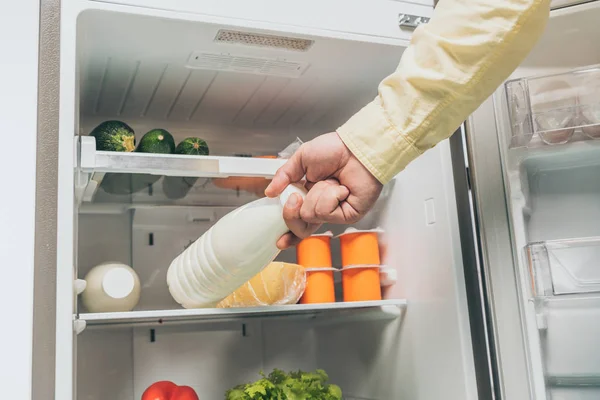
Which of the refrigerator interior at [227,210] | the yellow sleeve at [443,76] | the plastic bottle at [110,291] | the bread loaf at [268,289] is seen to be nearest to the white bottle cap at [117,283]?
the plastic bottle at [110,291]

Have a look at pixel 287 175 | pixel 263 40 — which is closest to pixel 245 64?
pixel 263 40

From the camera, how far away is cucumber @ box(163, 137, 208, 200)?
1396 millimetres

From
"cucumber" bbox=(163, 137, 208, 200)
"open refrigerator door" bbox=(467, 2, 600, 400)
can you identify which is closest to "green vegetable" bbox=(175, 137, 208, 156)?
"cucumber" bbox=(163, 137, 208, 200)

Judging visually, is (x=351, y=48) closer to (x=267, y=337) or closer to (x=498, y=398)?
(x=498, y=398)

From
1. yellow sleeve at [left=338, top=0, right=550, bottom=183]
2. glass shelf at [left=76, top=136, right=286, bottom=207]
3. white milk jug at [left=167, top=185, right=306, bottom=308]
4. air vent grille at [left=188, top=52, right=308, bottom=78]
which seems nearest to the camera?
yellow sleeve at [left=338, top=0, right=550, bottom=183]

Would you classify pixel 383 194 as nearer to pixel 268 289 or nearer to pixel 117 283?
pixel 268 289

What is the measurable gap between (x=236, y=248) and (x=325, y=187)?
0.18 meters

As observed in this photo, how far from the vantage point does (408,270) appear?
57.1 inches

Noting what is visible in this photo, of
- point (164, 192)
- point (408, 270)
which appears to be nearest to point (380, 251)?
point (408, 270)

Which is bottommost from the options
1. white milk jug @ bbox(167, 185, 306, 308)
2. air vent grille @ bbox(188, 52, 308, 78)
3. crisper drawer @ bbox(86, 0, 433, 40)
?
→ white milk jug @ bbox(167, 185, 306, 308)

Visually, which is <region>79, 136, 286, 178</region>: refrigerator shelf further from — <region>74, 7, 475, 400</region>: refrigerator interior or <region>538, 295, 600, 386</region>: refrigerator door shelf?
<region>538, 295, 600, 386</region>: refrigerator door shelf

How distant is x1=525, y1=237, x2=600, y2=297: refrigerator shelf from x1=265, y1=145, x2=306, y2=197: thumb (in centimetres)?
44

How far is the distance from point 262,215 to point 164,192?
62 centimetres

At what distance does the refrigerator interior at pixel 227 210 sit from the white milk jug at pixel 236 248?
0.28 feet
